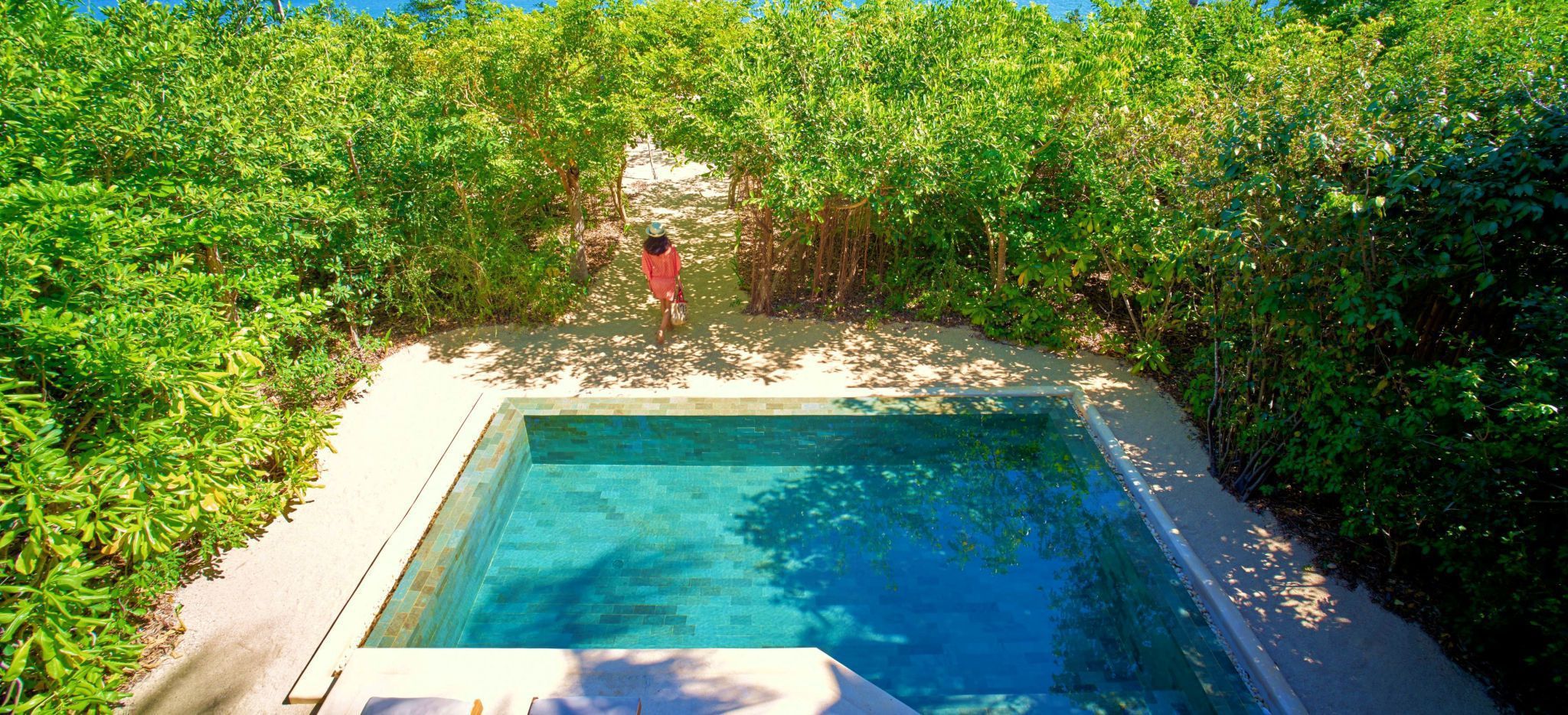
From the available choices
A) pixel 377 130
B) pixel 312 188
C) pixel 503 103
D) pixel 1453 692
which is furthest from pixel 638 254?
pixel 1453 692

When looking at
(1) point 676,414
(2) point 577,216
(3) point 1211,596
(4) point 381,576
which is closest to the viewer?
(3) point 1211,596

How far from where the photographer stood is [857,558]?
5.20 m

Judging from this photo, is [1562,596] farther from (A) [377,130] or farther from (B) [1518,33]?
(A) [377,130]

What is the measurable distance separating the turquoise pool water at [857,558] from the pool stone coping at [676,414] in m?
0.09

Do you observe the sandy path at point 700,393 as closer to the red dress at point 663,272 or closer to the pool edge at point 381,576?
the pool edge at point 381,576

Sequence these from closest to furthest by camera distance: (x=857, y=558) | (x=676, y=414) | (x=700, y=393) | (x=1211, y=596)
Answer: (x=1211, y=596)
(x=857, y=558)
(x=676, y=414)
(x=700, y=393)

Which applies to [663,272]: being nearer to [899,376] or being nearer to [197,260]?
[899,376]

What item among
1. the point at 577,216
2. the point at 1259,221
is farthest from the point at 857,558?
the point at 577,216

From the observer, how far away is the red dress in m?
7.64

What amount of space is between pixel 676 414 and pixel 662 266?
1.84 metres

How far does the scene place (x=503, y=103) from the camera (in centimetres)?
843

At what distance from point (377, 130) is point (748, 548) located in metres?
5.07

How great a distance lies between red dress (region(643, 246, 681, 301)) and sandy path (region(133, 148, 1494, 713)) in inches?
21.7

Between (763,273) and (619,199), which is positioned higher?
(619,199)
